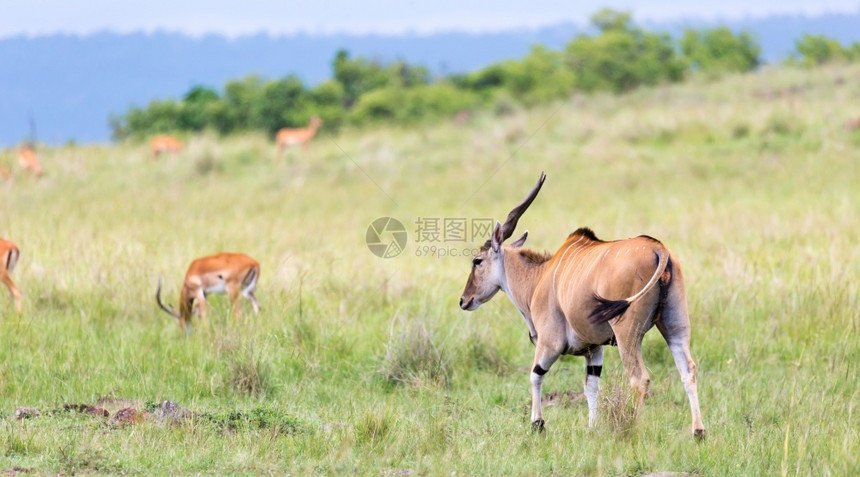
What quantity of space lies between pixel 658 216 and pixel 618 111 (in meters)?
11.7

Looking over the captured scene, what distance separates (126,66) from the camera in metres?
66.8

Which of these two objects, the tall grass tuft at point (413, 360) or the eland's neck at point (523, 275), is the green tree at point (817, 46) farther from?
the eland's neck at point (523, 275)

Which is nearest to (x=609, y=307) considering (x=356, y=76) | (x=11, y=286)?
(x=11, y=286)

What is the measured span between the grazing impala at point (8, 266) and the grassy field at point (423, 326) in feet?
0.56

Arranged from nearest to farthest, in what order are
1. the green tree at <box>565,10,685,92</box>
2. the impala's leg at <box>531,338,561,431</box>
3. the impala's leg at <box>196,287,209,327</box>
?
the impala's leg at <box>531,338,561,431</box>
the impala's leg at <box>196,287,209,327</box>
the green tree at <box>565,10,685,92</box>

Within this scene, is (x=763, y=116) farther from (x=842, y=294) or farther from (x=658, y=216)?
(x=842, y=294)

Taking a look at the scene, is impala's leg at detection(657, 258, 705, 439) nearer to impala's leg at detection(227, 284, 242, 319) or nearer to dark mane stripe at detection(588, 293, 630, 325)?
dark mane stripe at detection(588, 293, 630, 325)

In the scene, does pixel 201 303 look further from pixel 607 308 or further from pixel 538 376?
pixel 607 308

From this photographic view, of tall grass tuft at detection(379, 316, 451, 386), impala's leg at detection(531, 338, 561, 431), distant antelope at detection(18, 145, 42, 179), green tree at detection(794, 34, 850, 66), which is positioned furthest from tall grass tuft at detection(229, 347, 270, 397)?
green tree at detection(794, 34, 850, 66)

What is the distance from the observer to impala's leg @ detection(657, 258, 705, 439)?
6.31 m

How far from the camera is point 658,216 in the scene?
16625 mm

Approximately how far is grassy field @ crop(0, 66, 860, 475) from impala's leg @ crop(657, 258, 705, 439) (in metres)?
0.17

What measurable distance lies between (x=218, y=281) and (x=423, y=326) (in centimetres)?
255

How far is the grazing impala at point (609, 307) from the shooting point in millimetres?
6301
